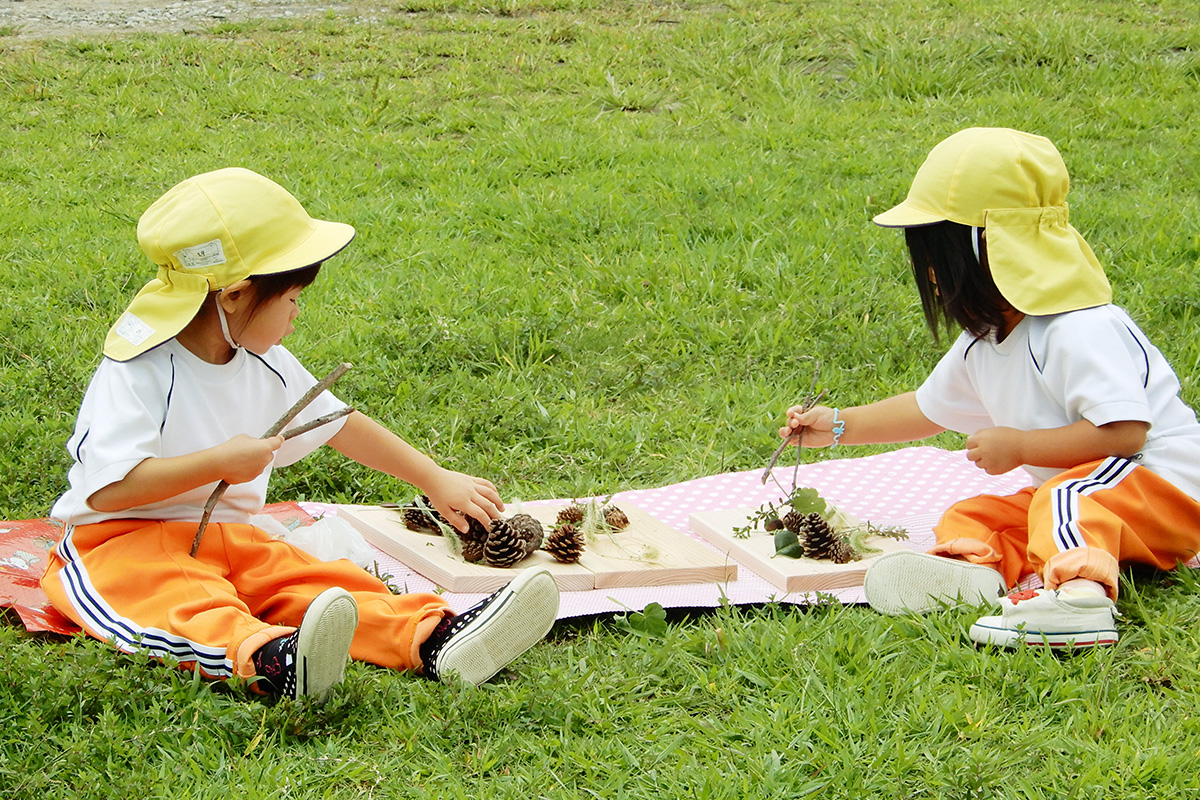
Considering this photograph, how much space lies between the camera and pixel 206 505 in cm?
256

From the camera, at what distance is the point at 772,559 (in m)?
3.06

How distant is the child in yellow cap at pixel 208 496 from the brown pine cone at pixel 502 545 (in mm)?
332

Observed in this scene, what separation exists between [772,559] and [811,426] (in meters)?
0.49

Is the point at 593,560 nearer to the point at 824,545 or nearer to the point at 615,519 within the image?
the point at 615,519

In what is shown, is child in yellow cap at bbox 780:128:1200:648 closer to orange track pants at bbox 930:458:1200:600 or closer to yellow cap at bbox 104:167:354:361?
orange track pants at bbox 930:458:1200:600

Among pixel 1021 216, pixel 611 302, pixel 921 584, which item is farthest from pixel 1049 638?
pixel 611 302

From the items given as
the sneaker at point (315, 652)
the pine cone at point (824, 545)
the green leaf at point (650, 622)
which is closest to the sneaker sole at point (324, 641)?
the sneaker at point (315, 652)

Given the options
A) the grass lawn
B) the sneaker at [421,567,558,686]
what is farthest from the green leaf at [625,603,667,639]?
the sneaker at [421,567,558,686]

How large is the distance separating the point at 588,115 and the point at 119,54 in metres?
3.15

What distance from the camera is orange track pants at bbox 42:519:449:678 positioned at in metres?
2.37

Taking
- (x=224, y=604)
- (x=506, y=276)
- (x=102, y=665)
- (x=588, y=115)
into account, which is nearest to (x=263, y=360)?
(x=224, y=604)

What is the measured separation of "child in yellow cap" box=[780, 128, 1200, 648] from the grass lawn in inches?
5.4

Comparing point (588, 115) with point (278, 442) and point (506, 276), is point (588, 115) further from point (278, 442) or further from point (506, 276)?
point (278, 442)

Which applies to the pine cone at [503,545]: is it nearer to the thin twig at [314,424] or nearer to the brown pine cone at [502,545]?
the brown pine cone at [502,545]
